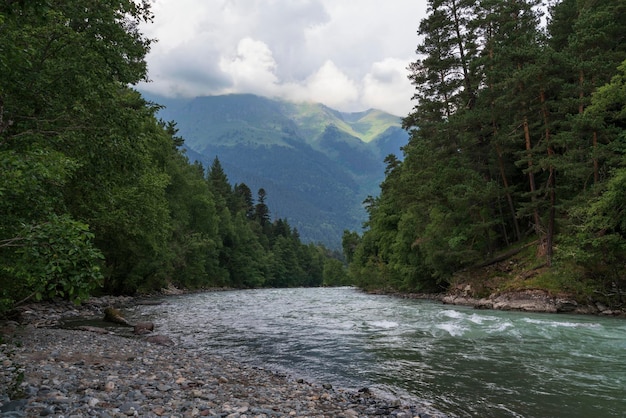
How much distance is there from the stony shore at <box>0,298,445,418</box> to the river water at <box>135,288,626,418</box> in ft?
4.81

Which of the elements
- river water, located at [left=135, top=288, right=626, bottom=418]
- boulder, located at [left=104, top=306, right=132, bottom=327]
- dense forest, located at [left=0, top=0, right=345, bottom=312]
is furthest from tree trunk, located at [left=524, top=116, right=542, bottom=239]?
boulder, located at [left=104, top=306, right=132, bottom=327]

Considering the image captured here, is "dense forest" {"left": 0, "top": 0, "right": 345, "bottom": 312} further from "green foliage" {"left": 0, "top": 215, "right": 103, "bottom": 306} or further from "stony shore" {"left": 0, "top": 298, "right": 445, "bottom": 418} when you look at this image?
"stony shore" {"left": 0, "top": 298, "right": 445, "bottom": 418}

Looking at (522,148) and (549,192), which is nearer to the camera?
(549,192)

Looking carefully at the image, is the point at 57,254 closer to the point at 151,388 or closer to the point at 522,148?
the point at 151,388

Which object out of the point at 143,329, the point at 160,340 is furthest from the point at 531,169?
the point at 143,329

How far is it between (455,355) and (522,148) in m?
28.8

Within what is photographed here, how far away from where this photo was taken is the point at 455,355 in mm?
14430

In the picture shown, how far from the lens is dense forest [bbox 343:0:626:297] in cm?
2516

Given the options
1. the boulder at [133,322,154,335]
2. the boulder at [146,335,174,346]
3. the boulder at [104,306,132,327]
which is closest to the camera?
the boulder at [146,335,174,346]

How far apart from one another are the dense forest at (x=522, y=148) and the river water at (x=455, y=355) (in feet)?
22.0

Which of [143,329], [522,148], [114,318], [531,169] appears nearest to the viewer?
[143,329]

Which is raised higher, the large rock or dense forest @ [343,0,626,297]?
dense forest @ [343,0,626,297]

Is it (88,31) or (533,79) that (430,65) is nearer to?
(533,79)

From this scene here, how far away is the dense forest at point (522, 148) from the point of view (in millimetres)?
25156
